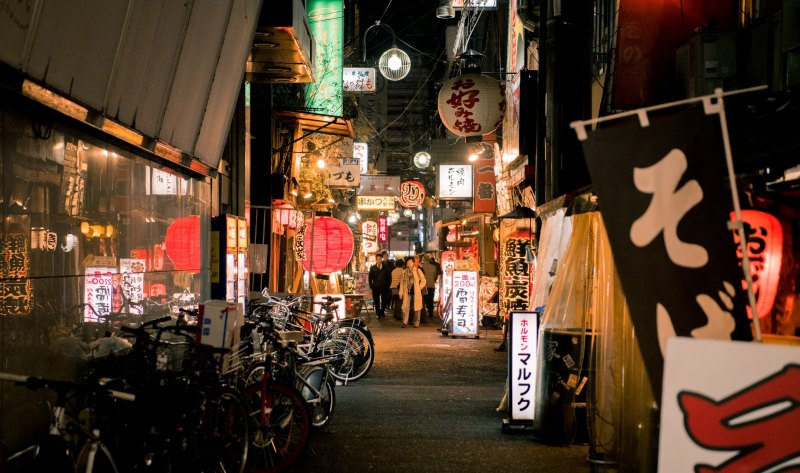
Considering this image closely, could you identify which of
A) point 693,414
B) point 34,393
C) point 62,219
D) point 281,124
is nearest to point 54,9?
point 62,219

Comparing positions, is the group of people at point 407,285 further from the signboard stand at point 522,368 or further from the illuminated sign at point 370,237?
the illuminated sign at point 370,237

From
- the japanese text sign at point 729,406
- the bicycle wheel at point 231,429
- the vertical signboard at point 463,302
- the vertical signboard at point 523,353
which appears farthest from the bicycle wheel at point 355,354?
the japanese text sign at point 729,406

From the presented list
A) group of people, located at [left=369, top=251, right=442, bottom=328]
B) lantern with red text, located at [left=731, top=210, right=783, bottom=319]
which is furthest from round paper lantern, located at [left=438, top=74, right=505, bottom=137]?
lantern with red text, located at [left=731, top=210, right=783, bottom=319]

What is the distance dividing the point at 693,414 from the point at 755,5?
801 centimetres

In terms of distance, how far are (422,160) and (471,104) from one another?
71.3ft

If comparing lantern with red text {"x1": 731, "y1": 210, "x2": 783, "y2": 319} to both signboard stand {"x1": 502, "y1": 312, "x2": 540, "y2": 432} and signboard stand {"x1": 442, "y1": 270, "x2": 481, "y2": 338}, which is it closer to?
signboard stand {"x1": 502, "y1": 312, "x2": 540, "y2": 432}

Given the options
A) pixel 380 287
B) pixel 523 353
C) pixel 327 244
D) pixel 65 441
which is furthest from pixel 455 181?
pixel 65 441

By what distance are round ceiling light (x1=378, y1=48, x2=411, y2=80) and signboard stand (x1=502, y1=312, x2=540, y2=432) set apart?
22.9m

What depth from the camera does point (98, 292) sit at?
28.7 ft

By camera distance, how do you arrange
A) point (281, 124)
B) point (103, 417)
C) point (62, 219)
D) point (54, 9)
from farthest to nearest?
point (281, 124)
point (62, 219)
point (54, 9)
point (103, 417)

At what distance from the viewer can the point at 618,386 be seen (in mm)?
8812

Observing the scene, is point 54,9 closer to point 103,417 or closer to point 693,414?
point 103,417

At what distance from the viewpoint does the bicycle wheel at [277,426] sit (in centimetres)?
862

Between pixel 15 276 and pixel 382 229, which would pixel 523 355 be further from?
pixel 382 229
